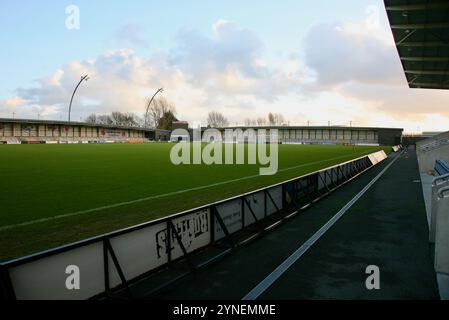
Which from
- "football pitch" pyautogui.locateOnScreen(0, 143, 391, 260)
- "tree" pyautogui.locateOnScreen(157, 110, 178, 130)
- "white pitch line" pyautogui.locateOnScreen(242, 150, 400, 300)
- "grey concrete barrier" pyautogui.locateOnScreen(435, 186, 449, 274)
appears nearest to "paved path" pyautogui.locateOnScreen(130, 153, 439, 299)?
"white pitch line" pyautogui.locateOnScreen(242, 150, 400, 300)

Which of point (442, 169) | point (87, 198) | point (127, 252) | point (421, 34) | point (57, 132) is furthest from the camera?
point (57, 132)

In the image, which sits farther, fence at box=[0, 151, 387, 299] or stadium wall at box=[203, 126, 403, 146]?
stadium wall at box=[203, 126, 403, 146]

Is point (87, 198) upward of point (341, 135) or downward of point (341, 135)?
downward

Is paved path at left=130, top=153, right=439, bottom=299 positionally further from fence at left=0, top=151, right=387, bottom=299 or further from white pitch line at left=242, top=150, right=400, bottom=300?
fence at left=0, top=151, right=387, bottom=299

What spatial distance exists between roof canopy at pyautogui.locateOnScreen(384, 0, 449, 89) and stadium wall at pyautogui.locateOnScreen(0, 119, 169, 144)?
226 feet

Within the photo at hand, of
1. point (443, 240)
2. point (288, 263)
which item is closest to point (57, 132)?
point (288, 263)

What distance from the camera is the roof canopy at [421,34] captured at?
19016 millimetres

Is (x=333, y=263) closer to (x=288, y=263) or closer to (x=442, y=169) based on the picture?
(x=288, y=263)

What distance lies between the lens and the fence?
4.38 meters

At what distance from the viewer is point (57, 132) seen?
284 ft

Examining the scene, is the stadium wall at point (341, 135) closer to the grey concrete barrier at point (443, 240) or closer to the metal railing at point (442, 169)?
the metal railing at point (442, 169)

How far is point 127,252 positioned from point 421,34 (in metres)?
24.7

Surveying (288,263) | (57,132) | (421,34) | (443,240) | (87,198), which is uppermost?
(421,34)
